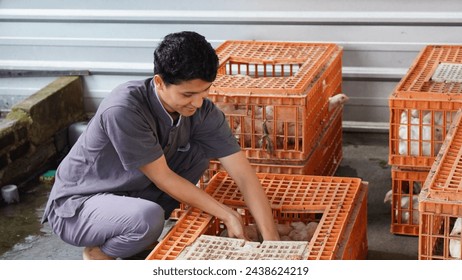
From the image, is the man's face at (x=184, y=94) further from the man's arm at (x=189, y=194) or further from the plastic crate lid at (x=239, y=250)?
the plastic crate lid at (x=239, y=250)

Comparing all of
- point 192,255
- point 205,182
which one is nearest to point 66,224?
point 192,255

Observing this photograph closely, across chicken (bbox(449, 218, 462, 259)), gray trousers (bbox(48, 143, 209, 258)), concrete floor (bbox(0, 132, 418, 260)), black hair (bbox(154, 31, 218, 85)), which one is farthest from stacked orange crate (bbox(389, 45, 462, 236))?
gray trousers (bbox(48, 143, 209, 258))

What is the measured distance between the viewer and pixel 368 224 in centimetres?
465

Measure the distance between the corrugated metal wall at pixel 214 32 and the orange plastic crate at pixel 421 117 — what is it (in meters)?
1.43

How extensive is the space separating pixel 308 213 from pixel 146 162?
93 cm

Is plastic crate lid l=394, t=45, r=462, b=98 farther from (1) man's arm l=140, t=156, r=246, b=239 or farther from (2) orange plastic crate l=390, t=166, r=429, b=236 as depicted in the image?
(1) man's arm l=140, t=156, r=246, b=239

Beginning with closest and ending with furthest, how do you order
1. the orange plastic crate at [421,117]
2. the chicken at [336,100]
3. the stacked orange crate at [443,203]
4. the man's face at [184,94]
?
the stacked orange crate at [443,203]
the man's face at [184,94]
the orange plastic crate at [421,117]
the chicken at [336,100]

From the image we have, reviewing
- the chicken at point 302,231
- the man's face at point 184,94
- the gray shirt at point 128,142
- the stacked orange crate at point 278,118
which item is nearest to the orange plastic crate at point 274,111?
the stacked orange crate at point 278,118

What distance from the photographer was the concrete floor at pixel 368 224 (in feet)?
14.4

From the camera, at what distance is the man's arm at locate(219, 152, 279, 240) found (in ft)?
11.8

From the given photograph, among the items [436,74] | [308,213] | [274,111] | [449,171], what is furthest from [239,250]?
[436,74]

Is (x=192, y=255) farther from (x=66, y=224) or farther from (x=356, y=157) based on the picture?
(x=356, y=157)

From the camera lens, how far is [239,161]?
3.84 m
